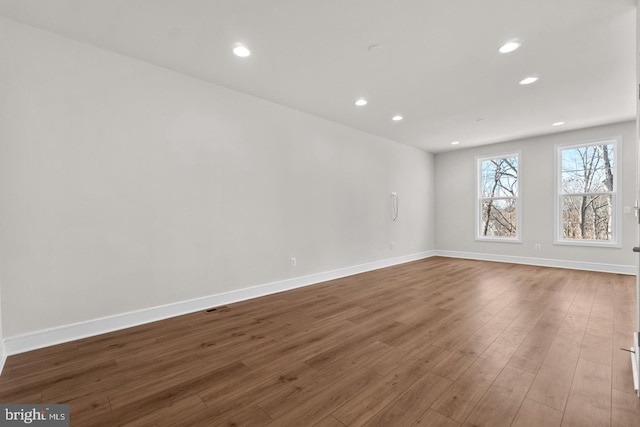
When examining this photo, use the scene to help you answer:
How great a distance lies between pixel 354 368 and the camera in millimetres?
1906

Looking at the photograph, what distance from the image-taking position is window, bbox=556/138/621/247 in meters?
4.86

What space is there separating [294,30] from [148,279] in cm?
271

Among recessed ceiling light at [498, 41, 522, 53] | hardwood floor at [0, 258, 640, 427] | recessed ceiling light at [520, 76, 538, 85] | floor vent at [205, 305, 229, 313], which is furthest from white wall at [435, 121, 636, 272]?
floor vent at [205, 305, 229, 313]

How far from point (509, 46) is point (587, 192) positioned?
4213 mm

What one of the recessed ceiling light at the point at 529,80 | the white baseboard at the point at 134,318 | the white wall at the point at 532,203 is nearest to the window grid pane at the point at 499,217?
the white wall at the point at 532,203

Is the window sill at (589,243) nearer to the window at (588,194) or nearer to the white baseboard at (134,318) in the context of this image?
the window at (588,194)

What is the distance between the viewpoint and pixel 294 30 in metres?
2.33

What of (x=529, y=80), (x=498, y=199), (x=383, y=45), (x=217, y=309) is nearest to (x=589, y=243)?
(x=498, y=199)

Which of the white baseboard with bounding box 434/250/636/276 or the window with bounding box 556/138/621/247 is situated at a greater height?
the window with bounding box 556/138/621/247

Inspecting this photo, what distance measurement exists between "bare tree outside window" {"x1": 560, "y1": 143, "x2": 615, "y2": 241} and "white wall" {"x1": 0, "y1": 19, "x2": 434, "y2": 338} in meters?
4.74

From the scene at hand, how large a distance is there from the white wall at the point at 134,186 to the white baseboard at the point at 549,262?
399cm

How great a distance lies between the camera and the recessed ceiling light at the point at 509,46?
8.19ft

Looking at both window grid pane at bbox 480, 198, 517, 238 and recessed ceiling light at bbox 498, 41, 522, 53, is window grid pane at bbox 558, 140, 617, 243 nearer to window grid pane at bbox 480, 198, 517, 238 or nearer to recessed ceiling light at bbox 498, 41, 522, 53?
window grid pane at bbox 480, 198, 517, 238

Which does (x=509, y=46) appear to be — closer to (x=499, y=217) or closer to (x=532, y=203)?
(x=532, y=203)
